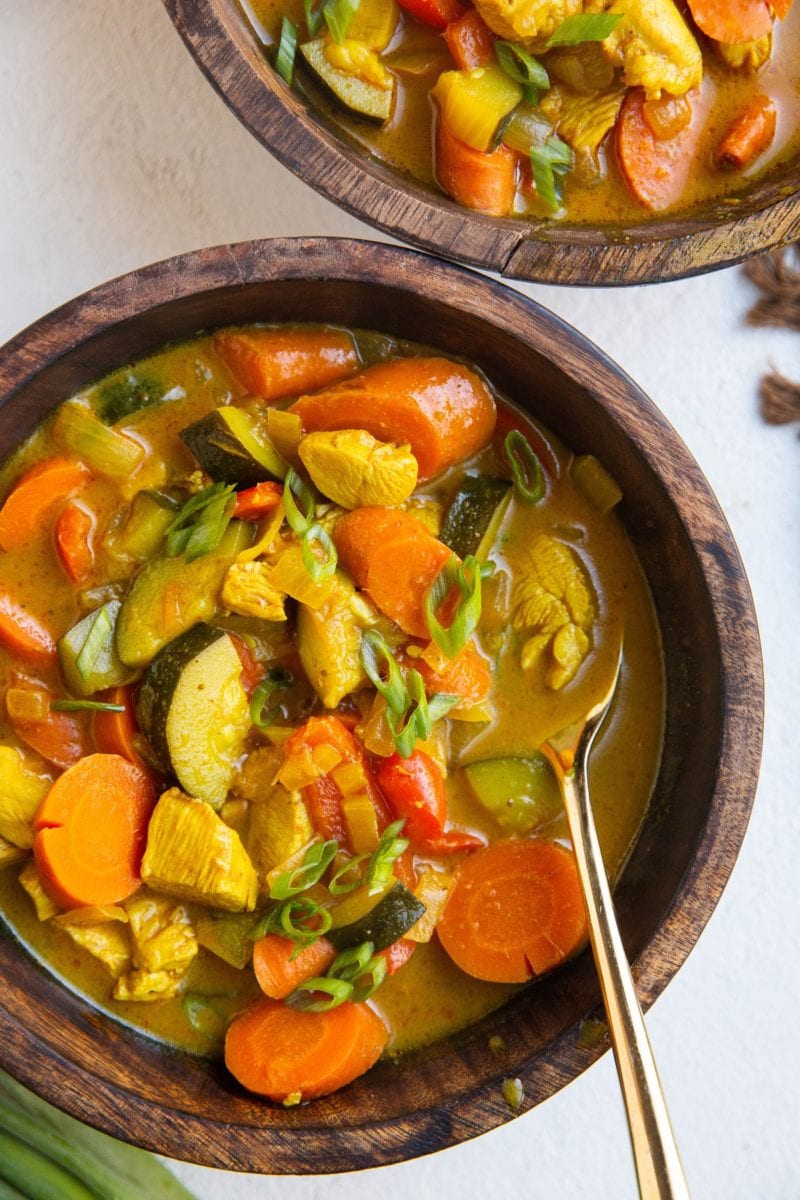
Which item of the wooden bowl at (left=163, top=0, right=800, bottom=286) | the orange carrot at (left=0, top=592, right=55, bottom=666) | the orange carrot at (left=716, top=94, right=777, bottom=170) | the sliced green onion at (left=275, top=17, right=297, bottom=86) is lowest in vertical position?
the orange carrot at (left=0, top=592, right=55, bottom=666)

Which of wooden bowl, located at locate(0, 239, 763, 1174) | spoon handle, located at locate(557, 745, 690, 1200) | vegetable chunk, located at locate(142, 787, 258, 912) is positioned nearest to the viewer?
spoon handle, located at locate(557, 745, 690, 1200)

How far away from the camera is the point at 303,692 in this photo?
2.54 metres

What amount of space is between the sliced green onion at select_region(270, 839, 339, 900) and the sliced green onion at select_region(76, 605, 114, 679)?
557mm

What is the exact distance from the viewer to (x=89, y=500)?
2.53 meters

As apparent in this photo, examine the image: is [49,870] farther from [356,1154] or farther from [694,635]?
[694,635]

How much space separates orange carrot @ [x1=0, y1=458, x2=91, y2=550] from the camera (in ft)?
8.16

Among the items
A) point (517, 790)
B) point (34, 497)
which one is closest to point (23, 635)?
point (34, 497)

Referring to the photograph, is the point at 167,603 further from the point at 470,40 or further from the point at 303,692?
the point at 470,40

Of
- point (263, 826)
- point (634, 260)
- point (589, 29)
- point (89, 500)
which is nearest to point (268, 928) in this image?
point (263, 826)

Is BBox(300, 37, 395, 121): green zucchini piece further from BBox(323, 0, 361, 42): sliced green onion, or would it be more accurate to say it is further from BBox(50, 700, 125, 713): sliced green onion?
BBox(50, 700, 125, 713): sliced green onion

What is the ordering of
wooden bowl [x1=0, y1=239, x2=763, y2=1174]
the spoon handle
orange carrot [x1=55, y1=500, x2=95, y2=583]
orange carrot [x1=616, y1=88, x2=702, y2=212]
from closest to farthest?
the spoon handle, wooden bowl [x1=0, y1=239, x2=763, y2=1174], orange carrot [x1=55, y1=500, x2=95, y2=583], orange carrot [x1=616, y1=88, x2=702, y2=212]

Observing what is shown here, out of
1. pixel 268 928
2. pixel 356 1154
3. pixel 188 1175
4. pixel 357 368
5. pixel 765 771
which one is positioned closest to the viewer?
pixel 356 1154

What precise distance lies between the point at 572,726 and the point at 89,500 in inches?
43.2

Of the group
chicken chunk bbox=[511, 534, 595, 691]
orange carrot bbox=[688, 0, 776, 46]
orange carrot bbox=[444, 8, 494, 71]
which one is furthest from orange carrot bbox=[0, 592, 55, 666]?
orange carrot bbox=[688, 0, 776, 46]
